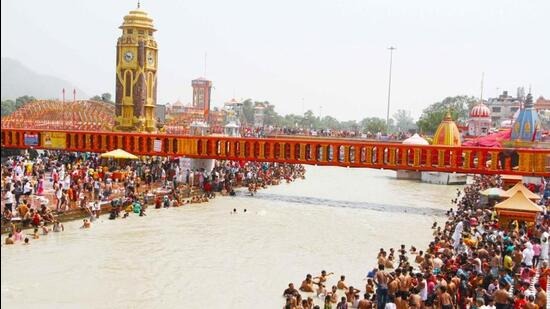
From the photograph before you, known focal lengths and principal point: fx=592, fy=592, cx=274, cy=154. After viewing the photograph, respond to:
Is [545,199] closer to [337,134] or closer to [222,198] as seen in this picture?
[222,198]

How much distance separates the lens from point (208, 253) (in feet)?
63.7

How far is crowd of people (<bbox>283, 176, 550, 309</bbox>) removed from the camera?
1161 centimetres

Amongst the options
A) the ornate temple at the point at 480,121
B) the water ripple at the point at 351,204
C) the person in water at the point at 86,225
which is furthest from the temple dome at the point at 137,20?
the ornate temple at the point at 480,121

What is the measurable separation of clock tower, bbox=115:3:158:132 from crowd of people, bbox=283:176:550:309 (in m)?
26.9

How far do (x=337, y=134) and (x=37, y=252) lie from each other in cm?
5072

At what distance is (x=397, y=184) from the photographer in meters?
46.9

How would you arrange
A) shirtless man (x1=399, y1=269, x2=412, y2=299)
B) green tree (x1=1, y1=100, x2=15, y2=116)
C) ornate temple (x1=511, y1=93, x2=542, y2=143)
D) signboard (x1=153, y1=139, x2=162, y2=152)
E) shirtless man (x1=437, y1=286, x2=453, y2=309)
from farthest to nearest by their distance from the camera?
1. ornate temple (x1=511, y1=93, x2=542, y2=143)
2. signboard (x1=153, y1=139, x2=162, y2=152)
3. shirtless man (x1=399, y1=269, x2=412, y2=299)
4. shirtless man (x1=437, y1=286, x2=453, y2=309)
5. green tree (x1=1, y1=100, x2=15, y2=116)

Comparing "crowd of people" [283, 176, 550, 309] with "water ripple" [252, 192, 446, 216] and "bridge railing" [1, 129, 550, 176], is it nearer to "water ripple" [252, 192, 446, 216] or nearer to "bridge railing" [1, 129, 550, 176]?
"bridge railing" [1, 129, 550, 176]

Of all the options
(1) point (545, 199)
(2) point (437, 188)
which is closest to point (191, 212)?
(1) point (545, 199)

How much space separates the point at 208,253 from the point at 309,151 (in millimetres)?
13088

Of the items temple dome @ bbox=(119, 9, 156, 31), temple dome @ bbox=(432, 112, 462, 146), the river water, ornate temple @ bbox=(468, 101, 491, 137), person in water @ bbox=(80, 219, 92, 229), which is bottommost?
the river water

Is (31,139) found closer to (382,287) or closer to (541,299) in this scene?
(382,287)

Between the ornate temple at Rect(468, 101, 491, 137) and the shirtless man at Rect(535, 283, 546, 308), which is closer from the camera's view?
the shirtless man at Rect(535, 283, 546, 308)

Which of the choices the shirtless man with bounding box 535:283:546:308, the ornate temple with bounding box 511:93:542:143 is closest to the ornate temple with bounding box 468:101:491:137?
the ornate temple with bounding box 511:93:542:143
